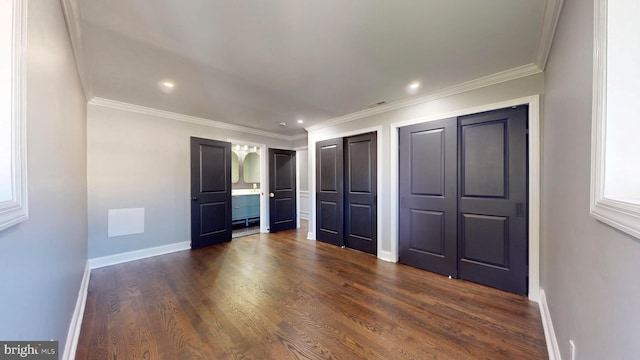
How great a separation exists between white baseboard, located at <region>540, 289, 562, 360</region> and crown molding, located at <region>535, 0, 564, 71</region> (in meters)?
2.13

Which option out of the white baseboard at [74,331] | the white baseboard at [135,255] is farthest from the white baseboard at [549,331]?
the white baseboard at [135,255]

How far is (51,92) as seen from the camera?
1.30 metres

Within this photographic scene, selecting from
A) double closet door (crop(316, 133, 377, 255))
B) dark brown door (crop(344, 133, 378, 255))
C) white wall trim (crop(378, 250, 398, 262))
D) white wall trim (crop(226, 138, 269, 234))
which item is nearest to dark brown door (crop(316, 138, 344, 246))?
double closet door (crop(316, 133, 377, 255))

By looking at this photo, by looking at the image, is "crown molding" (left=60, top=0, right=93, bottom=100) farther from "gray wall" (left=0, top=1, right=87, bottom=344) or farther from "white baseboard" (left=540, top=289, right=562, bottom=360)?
"white baseboard" (left=540, top=289, right=562, bottom=360)

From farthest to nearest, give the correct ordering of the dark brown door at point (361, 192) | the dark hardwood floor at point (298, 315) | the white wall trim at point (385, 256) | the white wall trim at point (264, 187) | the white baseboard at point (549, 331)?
Answer: the white wall trim at point (264, 187) → the dark brown door at point (361, 192) → the white wall trim at point (385, 256) → the dark hardwood floor at point (298, 315) → the white baseboard at point (549, 331)

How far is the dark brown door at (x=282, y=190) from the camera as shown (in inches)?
215

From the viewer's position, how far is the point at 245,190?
639cm

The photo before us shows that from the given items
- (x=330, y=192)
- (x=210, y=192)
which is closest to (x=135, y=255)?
(x=210, y=192)

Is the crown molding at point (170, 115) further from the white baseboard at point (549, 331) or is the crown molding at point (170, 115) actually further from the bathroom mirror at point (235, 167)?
the white baseboard at point (549, 331)

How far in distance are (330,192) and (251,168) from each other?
3.15 meters

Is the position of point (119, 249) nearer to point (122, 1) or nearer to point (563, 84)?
point (122, 1)

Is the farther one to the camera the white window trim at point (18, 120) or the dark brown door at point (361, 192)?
the dark brown door at point (361, 192)

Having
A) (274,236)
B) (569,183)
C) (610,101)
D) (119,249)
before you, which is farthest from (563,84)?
(119,249)

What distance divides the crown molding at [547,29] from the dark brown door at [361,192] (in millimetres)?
2017
